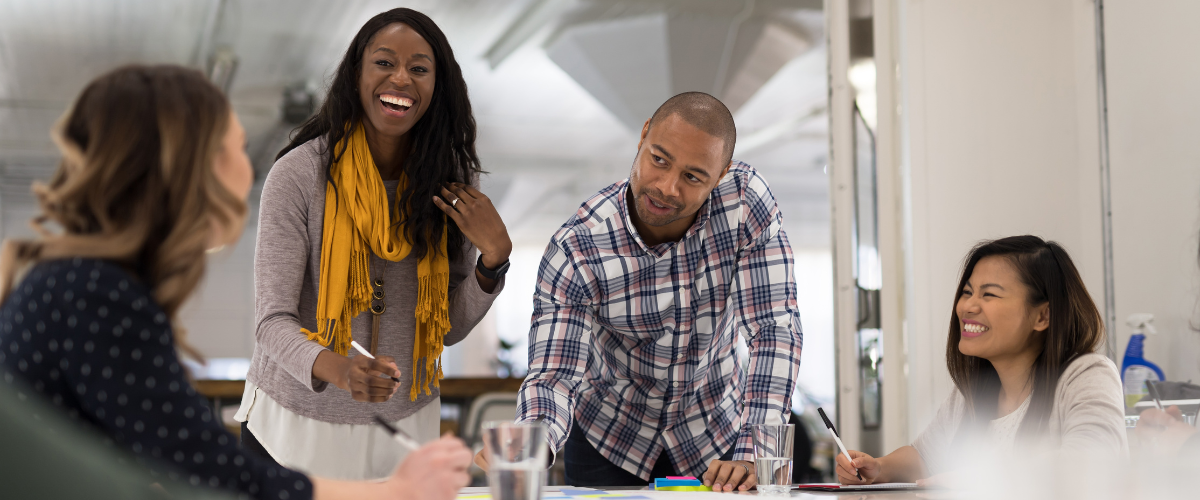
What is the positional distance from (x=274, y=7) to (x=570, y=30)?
1.32 metres

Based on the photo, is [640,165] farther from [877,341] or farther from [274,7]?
[274,7]

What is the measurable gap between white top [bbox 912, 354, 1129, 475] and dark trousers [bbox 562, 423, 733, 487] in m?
0.38

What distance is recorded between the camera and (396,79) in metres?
1.50

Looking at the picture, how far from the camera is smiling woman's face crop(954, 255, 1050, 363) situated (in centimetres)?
158

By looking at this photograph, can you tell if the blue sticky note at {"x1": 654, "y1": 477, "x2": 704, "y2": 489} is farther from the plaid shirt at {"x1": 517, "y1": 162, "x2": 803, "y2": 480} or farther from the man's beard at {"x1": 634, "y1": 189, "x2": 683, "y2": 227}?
the man's beard at {"x1": 634, "y1": 189, "x2": 683, "y2": 227}

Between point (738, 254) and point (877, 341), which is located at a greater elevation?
point (738, 254)

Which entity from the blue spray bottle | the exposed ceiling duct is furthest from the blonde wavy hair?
the exposed ceiling duct

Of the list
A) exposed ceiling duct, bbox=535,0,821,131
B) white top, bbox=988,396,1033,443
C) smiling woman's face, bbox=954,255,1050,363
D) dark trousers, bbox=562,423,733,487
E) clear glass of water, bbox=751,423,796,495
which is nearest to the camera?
clear glass of water, bbox=751,423,796,495

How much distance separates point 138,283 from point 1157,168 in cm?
226

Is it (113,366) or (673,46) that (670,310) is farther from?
(673,46)

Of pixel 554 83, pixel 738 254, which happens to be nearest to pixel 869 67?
pixel 738 254

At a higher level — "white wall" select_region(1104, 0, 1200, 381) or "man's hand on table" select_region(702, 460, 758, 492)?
"white wall" select_region(1104, 0, 1200, 381)

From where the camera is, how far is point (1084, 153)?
255cm

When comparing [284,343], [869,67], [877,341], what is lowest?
[877,341]
